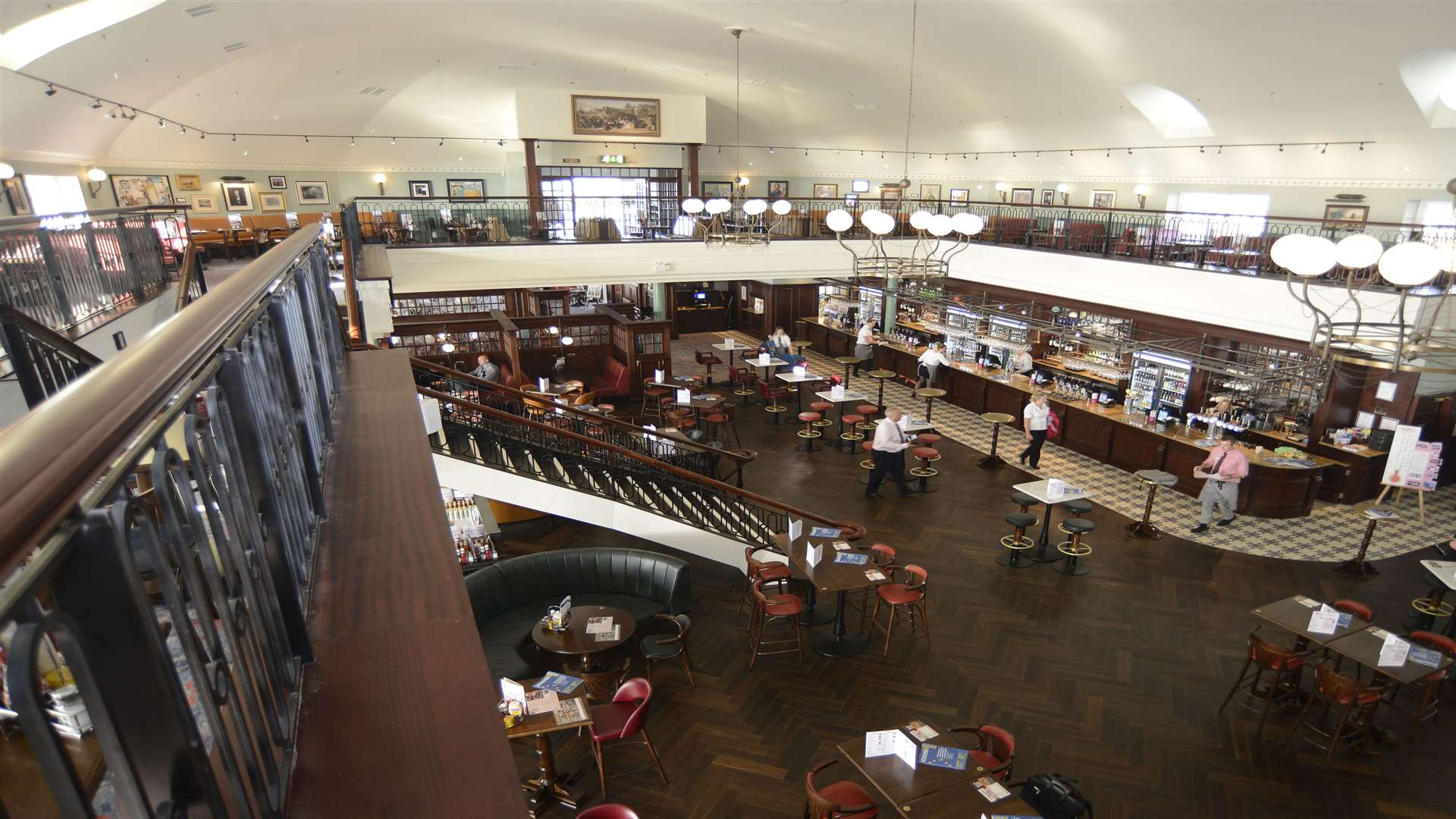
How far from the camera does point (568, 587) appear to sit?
8.02 m

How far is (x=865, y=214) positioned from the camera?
6617 millimetres

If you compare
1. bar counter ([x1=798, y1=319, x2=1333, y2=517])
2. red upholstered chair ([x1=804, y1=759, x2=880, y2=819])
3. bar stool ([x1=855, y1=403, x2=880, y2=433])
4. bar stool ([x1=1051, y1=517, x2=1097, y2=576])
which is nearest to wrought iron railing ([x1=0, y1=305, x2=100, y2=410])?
red upholstered chair ([x1=804, y1=759, x2=880, y2=819])

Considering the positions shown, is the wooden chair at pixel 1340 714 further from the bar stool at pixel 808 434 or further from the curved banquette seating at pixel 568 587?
the bar stool at pixel 808 434

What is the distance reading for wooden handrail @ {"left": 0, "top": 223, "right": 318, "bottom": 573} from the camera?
0.39 m

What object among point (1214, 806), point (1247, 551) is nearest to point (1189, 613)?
point (1247, 551)

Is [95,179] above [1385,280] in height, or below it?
above

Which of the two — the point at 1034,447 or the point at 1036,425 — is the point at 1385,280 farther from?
the point at 1034,447

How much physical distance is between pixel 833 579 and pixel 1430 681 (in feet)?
14.9

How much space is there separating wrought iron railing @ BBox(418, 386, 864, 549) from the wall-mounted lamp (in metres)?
11.6

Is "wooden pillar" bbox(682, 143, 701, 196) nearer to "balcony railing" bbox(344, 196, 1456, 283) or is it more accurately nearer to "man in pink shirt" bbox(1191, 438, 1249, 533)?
"balcony railing" bbox(344, 196, 1456, 283)

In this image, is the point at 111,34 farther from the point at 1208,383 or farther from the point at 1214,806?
the point at 1208,383

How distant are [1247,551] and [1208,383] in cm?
321

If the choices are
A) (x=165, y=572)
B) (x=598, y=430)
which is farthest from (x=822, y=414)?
(x=165, y=572)

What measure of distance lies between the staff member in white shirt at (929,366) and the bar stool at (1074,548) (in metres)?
5.47
